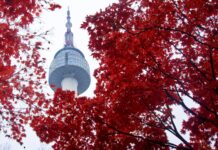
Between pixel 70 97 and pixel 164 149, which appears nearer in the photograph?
pixel 164 149

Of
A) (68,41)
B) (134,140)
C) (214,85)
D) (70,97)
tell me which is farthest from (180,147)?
(68,41)

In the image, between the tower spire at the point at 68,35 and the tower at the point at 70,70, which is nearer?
the tower at the point at 70,70

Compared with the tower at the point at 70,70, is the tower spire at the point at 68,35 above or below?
above

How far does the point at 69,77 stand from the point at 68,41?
12.4m

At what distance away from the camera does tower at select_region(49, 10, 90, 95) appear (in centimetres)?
7138

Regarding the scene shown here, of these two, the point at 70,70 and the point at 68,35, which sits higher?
the point at 68,35

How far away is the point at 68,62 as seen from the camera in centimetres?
7050

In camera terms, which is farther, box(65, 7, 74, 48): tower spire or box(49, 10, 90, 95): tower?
box(65, 7, 74, 48): tower spire

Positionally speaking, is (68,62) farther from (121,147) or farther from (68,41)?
(121,147)

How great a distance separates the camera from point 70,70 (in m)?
72.7

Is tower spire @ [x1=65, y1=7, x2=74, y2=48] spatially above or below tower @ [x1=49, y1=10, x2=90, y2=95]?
above

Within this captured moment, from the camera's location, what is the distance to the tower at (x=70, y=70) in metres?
71.4

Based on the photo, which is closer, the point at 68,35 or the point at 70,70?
the point at 70,70

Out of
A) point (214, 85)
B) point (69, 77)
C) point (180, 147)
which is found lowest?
point (180, 147)
